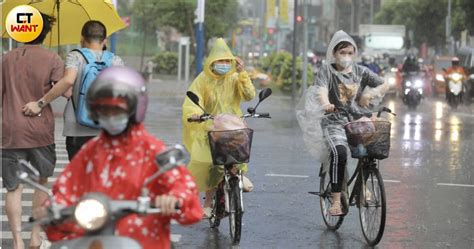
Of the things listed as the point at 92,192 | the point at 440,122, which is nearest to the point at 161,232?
the point at 92,192

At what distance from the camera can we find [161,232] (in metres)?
3.99

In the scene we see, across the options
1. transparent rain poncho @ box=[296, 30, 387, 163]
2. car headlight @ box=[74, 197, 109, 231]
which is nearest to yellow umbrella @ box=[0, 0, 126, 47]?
transparent rain poncho @ box=[296, 30, 387, 163]

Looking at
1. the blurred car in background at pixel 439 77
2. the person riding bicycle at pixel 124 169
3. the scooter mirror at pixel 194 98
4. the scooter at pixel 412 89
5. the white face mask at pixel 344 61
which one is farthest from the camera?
the blurred car in background at pixel 439 77

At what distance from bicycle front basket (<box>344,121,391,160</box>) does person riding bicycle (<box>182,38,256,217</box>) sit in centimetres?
95

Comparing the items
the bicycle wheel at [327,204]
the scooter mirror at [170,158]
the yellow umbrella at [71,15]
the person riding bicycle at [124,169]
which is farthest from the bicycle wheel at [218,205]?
the scooter mirror at [170,158]

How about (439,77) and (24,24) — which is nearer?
(24,24)

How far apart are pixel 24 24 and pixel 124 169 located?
3.74 m

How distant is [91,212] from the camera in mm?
3512

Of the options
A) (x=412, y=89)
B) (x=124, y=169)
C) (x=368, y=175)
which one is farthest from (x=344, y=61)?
(x=412, y=89)

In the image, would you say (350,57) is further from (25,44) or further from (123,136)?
(123,136)

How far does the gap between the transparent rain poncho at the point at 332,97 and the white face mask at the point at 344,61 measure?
0.18 feet

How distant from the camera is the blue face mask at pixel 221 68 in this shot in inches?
328

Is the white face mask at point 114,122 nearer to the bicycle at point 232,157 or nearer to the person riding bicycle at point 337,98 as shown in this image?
the bicycle at point 232,157

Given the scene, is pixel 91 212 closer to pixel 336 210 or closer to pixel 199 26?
pixel 336 210
